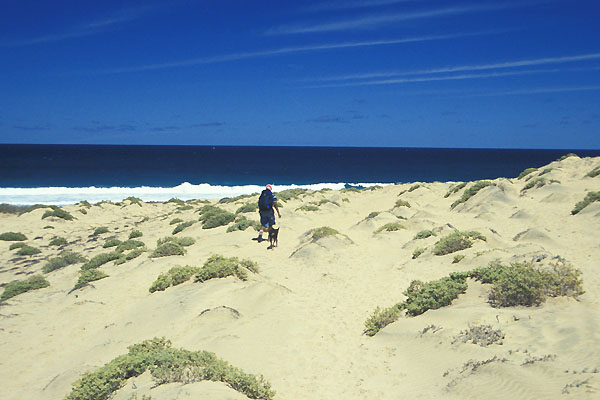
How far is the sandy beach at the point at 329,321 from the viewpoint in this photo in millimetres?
5512

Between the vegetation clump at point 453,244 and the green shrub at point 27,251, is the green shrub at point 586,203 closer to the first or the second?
the vegetation clump at point 453,244

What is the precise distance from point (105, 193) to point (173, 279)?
43.5 metres

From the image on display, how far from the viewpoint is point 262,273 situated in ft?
41.6

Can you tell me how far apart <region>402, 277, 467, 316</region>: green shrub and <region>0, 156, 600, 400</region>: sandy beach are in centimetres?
16

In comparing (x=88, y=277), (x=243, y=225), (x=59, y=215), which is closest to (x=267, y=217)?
(x=243, y=225)

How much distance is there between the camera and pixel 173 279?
1116 centimetres

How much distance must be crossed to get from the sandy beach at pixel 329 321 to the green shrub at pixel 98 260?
45 cm

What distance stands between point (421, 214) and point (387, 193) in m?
14.7

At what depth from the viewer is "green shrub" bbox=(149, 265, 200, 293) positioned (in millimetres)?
11102

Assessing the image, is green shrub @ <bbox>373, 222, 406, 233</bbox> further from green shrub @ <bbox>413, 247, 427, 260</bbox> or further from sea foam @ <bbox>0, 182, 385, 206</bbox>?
sea foam @ <bbox>0, 182, 385, 206</bbox>

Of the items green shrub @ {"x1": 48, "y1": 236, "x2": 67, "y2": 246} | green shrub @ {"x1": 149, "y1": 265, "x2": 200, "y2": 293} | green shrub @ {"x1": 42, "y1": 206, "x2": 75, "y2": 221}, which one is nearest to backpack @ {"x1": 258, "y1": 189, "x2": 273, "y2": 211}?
green shrub @ {"x1": 149, "y1": 265, "x2": 200, "y2": 293}

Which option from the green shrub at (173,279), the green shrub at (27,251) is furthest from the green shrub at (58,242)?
the green shrub at (173,279)

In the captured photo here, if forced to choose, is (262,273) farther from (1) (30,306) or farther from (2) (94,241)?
(2) (94,241)

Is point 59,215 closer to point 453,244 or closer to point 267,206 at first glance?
point 267,206
